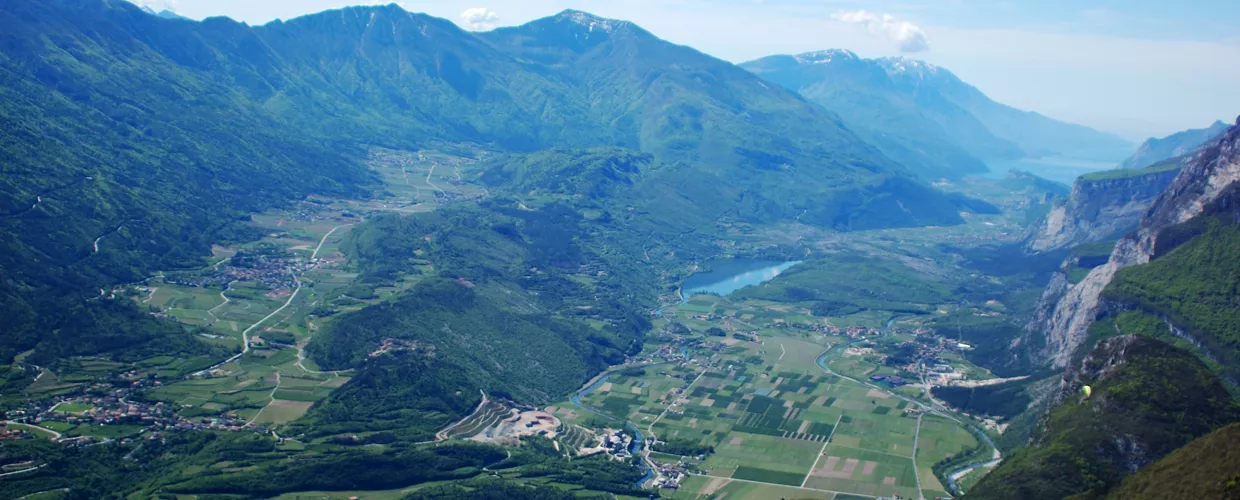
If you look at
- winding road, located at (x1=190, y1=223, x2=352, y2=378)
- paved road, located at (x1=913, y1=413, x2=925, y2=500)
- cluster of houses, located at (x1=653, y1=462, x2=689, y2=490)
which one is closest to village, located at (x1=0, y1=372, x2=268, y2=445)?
winding road, located at (x1=190, y1=223, x2=352, y2=378)

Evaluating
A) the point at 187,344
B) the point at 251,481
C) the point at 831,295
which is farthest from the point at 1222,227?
the point at 187,344

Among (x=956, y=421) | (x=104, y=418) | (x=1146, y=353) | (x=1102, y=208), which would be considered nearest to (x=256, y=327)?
(x=104, y=418)

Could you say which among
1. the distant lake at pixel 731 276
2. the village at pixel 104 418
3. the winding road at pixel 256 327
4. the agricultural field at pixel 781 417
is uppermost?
the village at pixel 104 418

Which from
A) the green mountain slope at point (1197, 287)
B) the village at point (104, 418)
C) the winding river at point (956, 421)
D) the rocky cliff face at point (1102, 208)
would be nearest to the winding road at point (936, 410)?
the winding river at point (956, 421)

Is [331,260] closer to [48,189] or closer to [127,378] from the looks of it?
[48,189]

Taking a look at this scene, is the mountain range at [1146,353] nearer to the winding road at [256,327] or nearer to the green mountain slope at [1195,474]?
the green mountain slope at [1195,474]

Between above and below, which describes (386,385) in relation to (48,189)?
below

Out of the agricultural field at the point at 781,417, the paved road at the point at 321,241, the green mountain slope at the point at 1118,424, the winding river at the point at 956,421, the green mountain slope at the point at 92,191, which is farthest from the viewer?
the paved road at the point at 321,241
